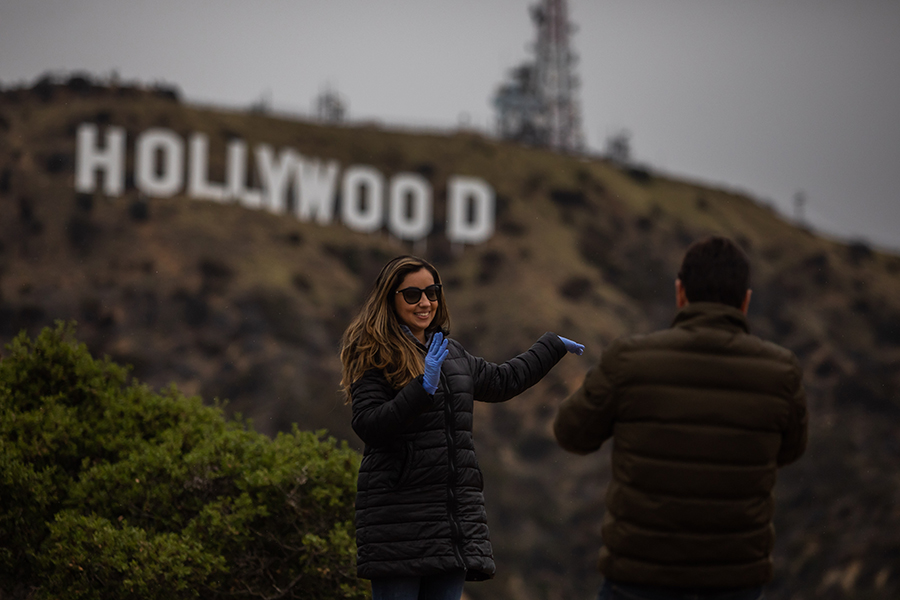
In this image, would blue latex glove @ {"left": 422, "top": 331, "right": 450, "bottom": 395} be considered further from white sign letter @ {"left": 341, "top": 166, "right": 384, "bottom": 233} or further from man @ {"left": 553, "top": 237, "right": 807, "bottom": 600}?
white sign letter @ {"left": 341, "top": 166, "right": 384, "bottom": 233}

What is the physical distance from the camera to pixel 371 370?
3516mm

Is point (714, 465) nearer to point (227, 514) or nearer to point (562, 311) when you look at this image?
point (227, 514)

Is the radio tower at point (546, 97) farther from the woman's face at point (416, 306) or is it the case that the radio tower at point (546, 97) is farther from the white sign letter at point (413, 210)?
the woman's face at point (416, 306)

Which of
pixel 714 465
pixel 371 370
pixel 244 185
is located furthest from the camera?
pixel 244 185

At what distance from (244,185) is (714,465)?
186ft

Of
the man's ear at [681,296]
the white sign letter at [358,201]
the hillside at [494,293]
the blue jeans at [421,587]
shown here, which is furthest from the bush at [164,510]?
the white sign letter at [358,201]

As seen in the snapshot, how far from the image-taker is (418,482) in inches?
134

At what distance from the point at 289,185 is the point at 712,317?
189 ft

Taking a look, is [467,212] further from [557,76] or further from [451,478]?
[451,478]

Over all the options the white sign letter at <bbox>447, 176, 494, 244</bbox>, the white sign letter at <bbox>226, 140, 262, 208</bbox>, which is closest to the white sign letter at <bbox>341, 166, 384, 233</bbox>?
the white sign letter at <bbox>447, 176, 494, 244</bbox>

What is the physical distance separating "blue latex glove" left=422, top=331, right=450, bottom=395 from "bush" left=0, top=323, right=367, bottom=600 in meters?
2.53

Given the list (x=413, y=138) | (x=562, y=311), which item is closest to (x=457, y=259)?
(x=562, y=311)

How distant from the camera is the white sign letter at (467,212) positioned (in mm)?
58812

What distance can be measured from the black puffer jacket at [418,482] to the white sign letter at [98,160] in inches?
1990
